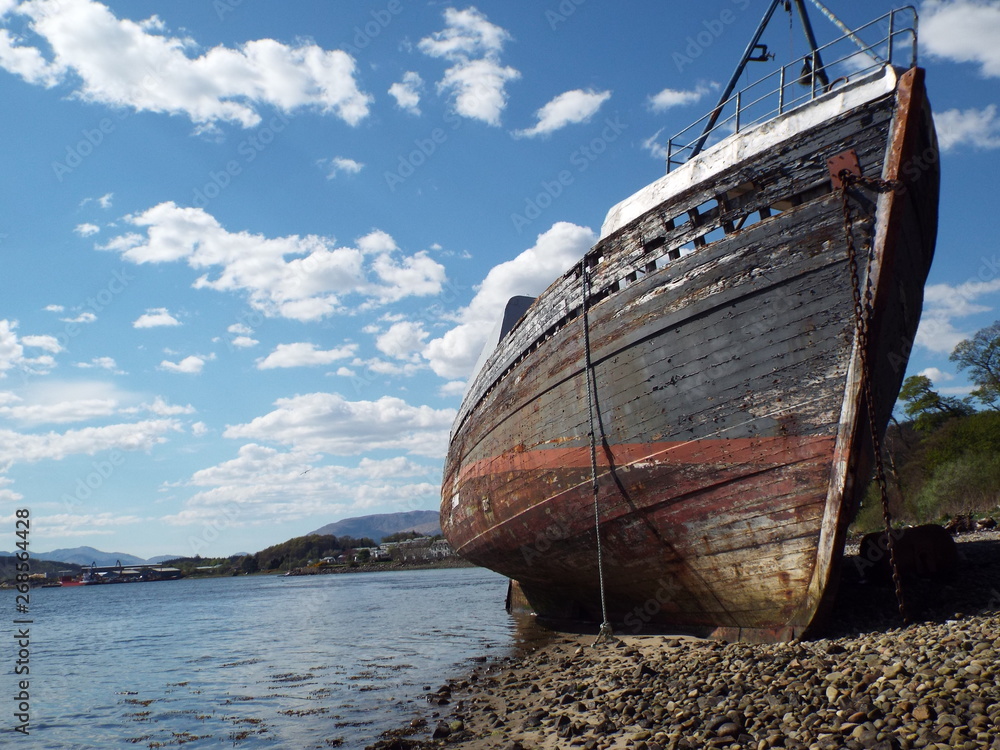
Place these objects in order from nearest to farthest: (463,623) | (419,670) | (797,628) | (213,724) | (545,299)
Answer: (797,628) < (213,724) < (545,299) < (419,670) < (463,623)

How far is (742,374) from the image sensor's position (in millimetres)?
6863

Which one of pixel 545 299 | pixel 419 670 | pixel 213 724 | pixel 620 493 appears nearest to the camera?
pixel 620 493

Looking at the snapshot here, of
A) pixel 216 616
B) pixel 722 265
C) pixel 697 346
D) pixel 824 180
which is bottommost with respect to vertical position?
pixel 216 616

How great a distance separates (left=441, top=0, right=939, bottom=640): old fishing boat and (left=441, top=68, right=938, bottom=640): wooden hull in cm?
2

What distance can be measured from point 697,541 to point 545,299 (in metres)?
4.41

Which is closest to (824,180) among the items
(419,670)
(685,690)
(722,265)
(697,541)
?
(722,265)

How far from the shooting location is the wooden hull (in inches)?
251

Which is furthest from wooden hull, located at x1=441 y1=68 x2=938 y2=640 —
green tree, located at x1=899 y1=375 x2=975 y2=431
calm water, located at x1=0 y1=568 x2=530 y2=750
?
green tree, located at x1=899 y1=375 x2=975 y2=431

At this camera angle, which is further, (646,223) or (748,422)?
(646,223)

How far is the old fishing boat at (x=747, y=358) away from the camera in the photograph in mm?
6348

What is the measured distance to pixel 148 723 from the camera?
933 centimetres

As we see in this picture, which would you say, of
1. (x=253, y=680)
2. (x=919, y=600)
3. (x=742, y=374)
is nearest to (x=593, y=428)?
(x=742, y=374)

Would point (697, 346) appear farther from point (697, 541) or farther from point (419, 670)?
point (419, 670)

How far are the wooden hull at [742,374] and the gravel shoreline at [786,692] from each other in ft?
2.42
